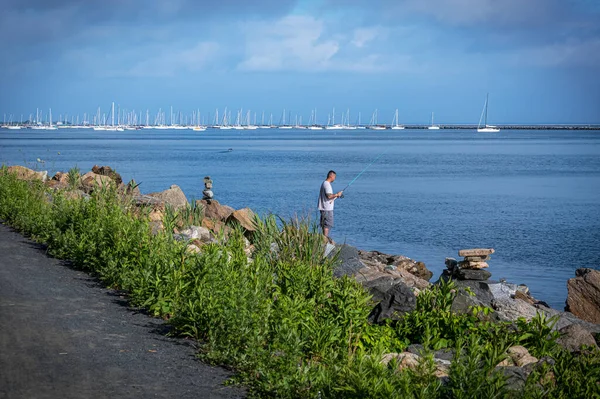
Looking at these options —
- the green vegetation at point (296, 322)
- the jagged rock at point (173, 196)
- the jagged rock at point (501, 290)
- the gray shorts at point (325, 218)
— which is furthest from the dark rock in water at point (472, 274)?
the jagged rock at point (173, 196)

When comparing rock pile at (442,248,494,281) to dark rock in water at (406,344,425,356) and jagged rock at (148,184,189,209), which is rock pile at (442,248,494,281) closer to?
A: jagged rock at (148,184,189,209)

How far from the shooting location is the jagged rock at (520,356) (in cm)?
792

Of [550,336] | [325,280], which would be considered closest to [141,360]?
[325,280]

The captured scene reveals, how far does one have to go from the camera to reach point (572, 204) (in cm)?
4378

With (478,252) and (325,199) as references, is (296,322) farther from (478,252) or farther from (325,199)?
(325,199)

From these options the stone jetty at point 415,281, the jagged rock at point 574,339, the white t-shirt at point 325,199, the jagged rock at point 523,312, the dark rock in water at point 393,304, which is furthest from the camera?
the white t-shirt at point 325,199

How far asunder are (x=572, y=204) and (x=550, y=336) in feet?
120

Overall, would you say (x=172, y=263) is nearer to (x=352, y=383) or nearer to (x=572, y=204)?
(x=352, y=383)

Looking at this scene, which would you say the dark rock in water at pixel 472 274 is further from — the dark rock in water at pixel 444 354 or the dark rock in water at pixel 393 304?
the dark rock in water at pixel 444 354

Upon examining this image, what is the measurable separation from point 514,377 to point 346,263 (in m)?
6.66

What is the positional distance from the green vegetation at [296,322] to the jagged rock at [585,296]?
657cm

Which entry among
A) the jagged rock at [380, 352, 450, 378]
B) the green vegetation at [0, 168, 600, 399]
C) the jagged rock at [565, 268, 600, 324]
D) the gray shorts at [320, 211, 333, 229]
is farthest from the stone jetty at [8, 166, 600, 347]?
the jagged rock at [380, 352, 450, 378]

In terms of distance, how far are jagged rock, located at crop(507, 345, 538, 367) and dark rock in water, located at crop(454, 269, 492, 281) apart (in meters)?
9.20

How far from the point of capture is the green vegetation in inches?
255
